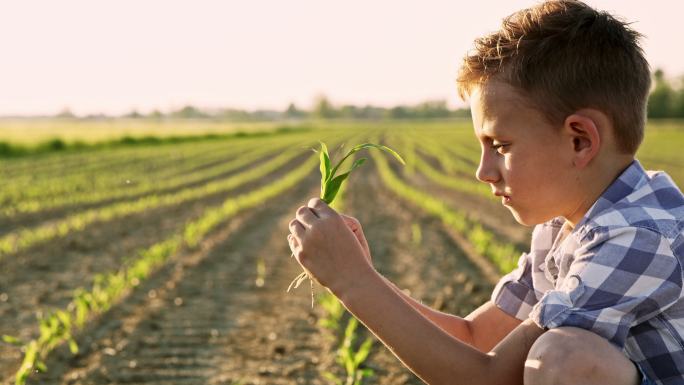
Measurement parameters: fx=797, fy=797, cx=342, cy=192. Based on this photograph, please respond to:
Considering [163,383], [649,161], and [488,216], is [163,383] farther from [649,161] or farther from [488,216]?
[649,161]

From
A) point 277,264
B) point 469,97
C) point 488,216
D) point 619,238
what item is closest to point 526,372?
point 619,238

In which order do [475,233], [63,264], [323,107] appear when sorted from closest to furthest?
[63,264], [475,233], [323,107]

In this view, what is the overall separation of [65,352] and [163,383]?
0.87 m

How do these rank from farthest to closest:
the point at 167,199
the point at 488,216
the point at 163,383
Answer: the point at 167,199, the point at 488,216, the point at 163,383

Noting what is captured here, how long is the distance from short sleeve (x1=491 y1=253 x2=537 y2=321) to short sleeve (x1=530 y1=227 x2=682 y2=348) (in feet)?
1.53

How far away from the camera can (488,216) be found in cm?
1166

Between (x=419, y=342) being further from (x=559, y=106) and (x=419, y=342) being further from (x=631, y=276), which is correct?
(x=559, y=106)

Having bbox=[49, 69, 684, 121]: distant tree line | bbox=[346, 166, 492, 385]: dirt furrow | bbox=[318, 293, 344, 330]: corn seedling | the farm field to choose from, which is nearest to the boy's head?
the farm field

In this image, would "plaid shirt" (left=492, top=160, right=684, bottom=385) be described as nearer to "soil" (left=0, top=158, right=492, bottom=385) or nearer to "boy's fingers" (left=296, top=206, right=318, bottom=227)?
"boy's fingers" (left=296, top=206, right=318, bottom=227)

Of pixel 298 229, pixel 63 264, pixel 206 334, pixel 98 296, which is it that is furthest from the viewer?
pixel 63 264

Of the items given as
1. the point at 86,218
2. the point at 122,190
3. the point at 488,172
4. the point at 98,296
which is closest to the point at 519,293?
the point at 488,172

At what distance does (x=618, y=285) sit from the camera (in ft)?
4.86

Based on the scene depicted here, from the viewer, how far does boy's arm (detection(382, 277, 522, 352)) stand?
2.07 metres

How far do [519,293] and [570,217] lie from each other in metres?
0.34
